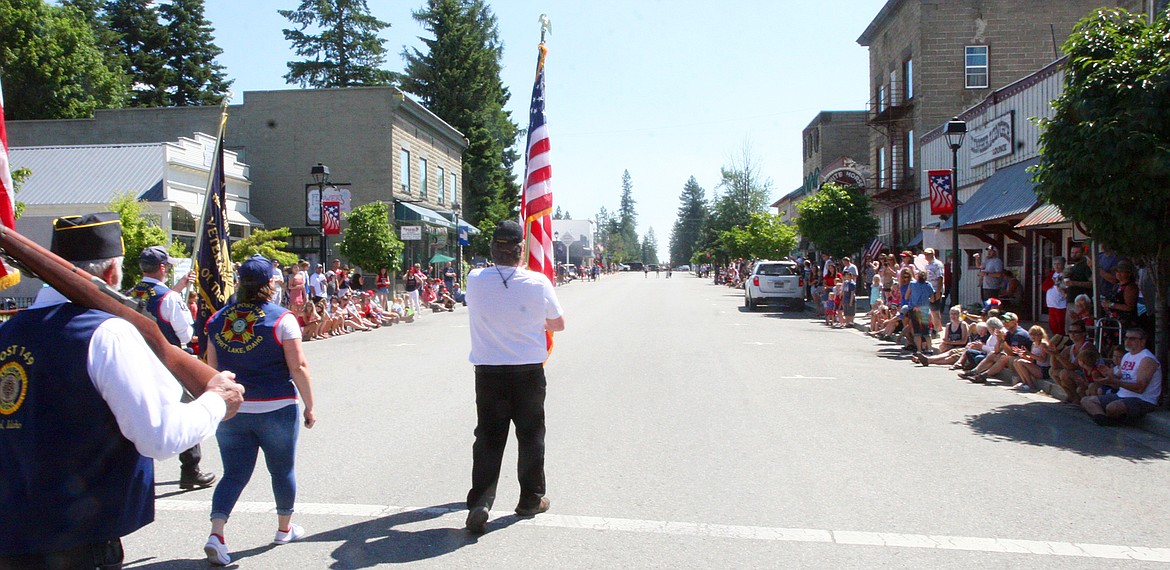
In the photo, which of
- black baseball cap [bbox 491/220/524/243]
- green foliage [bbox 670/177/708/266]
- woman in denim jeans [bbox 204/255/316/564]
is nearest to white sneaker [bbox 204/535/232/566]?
woman in denim jeans [bbox 204/255/316/564]

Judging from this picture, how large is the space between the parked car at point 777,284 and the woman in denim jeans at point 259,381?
24.9 meters

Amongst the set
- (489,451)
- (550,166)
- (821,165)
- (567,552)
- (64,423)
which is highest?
(821,165)

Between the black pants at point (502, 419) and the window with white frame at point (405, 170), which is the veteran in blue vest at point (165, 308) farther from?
the window with white frame at point (405, 170)

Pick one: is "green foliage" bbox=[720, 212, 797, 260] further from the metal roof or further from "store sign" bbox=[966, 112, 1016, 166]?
the metal roof

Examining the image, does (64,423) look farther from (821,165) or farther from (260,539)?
(821,165)

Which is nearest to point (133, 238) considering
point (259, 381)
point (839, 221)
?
point (259, 381)

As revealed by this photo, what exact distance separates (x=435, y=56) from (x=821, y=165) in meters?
25.2

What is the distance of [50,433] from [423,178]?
40.8 meters

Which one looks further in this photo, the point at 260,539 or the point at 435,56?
the point at 435,56

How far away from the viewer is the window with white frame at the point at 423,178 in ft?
138

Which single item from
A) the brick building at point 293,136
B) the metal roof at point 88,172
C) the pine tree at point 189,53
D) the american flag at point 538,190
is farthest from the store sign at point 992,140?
the pine tree at point 189,53

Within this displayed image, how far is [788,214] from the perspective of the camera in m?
72.1

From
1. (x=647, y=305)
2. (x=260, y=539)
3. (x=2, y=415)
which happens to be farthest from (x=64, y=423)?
(x=647, y=305)

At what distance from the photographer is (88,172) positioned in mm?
30734
